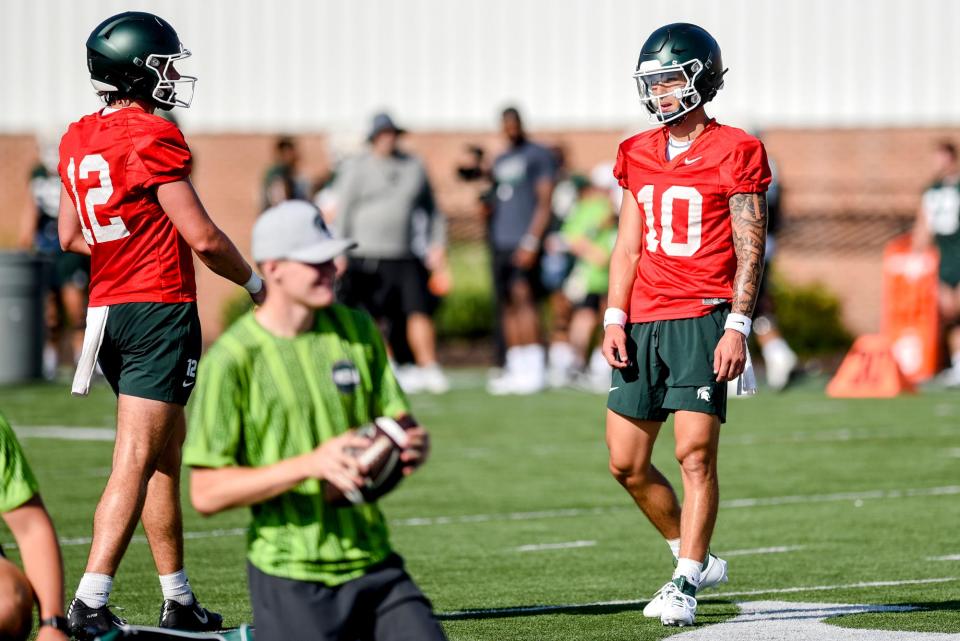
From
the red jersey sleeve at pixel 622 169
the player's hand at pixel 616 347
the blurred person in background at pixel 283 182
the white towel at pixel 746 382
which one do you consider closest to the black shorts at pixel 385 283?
the blurred person in background at pixel 283 182

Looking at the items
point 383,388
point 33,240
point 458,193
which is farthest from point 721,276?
point 458,193

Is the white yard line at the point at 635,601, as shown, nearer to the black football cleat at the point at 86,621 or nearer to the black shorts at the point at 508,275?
the black football cleat at the point at 86,621

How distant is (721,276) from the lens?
6.40m

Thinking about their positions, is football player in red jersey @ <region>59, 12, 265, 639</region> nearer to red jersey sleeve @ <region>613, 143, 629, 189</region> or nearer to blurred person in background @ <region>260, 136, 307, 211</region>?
red jersey sleeve @ <region>613, 143, 629, 189</region>

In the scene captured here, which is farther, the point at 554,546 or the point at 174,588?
the point at 554,546

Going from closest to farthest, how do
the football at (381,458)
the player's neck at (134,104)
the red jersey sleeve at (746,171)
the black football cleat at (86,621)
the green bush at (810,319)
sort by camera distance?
1. the football at (381,458)
2. the black football cleat at (86,621)
3. the player's neck at (134,104)
4. the red jersey sleeve at (746,171)
5. the green bush at (810,319)

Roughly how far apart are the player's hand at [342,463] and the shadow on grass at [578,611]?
2330mm

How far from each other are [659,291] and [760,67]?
1798 cm

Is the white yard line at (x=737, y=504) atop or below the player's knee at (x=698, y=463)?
below

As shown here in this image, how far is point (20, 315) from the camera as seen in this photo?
1695cm

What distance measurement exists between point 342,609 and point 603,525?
14.8 ft

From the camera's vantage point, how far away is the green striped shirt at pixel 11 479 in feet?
13.6

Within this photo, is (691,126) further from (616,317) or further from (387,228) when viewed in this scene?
(387,228)

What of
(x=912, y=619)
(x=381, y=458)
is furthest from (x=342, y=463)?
(x=912, y=619)
